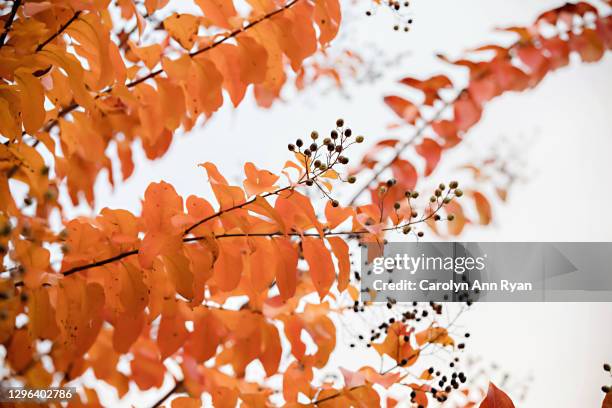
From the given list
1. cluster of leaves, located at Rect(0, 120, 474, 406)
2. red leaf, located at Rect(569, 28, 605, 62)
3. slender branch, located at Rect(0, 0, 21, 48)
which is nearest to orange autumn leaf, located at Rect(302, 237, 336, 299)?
cluster of leaves, located at Rect(0, 120, 474, 406)

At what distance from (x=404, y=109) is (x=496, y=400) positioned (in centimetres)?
76

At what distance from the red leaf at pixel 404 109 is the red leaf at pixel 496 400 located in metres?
0.72

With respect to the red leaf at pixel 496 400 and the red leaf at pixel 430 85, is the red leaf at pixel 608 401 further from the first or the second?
the red leaf at pixel 430 85

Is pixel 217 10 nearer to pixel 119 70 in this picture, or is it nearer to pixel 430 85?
pixel 119 70

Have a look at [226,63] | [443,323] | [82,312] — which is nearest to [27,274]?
[82,312]

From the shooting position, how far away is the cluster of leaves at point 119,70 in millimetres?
770

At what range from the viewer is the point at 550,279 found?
1290 millimetres

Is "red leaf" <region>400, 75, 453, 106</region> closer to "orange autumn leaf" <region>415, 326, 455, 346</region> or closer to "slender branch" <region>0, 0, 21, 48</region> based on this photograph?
"orange autumn leaf" <region>415, 326, 455, 346</region>

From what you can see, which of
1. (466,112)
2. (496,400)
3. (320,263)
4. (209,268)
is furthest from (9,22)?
(466,112)

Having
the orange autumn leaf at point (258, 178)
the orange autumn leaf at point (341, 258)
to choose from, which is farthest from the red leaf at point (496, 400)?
the orange autumn leaf at point (258, 178)

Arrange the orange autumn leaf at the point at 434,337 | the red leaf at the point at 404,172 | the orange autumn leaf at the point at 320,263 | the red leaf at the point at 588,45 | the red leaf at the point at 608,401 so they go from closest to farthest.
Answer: the red leaf at the point at 608,401 < the orange autumn leaf at the point at 320,263 < the orange autumn leaf at the point at 434,337 < the red leaf at the point at 404,172 < the red leaf at the point at 588,45

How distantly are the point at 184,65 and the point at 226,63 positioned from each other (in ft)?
0.29

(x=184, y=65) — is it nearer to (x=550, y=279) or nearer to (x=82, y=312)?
(x=82, y=312)

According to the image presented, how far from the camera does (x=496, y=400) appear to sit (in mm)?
766
